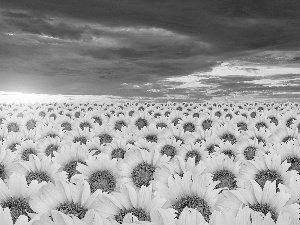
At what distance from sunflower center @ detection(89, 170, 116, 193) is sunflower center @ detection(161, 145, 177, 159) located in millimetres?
3469

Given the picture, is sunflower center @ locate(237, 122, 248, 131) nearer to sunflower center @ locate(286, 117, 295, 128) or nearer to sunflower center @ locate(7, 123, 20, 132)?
sunflower center @ locate(286, 117, 295, 128)

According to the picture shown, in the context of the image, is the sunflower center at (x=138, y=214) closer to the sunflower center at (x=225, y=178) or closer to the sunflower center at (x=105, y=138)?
the sunflower center at (x=225, y=178)

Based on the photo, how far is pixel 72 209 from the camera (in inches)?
219

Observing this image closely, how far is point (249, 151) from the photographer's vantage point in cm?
1200

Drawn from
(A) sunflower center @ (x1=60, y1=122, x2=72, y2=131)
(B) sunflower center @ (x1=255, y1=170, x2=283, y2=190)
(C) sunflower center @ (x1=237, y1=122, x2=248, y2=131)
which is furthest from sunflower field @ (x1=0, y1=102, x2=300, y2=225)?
(C) sunflower center @ (x1=237, y1=122, x2=248, y2=131)

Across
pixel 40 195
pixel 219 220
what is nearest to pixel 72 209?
pixel 40 195

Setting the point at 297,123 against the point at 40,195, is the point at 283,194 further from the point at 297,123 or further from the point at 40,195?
the point at 297,123

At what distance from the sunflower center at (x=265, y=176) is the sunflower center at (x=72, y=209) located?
11.9ft

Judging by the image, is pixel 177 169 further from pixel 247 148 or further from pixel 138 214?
pixel 247 148

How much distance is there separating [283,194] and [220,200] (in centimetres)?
70

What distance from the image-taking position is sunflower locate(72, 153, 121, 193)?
810cm

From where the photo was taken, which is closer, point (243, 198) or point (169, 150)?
point (243, 198)

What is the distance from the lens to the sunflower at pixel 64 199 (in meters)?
5.55

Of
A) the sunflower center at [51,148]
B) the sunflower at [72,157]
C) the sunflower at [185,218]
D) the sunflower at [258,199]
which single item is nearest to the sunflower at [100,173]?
the sunflower at [72,157]
